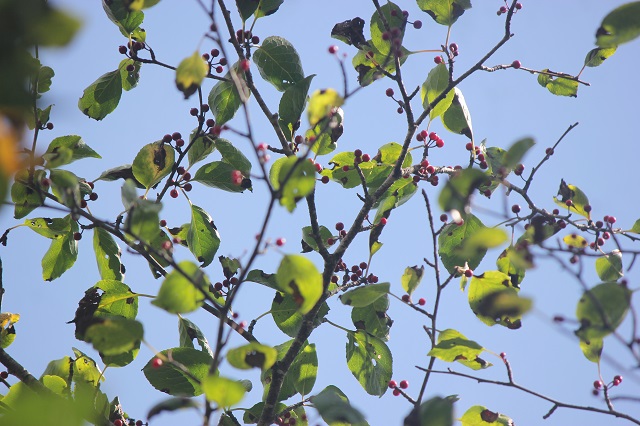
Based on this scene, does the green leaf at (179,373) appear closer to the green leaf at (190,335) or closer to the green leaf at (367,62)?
the green leaf at (190,335)

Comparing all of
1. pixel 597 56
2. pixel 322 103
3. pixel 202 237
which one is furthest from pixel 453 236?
pixel 322 103

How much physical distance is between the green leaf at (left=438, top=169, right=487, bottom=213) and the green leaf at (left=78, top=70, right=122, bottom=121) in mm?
2586

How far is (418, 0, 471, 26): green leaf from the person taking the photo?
120 inches

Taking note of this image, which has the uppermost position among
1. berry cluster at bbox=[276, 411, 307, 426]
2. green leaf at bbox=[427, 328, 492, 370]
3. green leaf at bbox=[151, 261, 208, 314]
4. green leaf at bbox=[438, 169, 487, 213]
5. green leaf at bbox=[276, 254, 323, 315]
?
green leaf at bbox=[438, 169, 487, 213]

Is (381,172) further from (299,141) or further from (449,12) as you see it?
(449,12)

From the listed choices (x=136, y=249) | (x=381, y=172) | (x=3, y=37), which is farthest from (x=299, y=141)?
(x=3, y=37)

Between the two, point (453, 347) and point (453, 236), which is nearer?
point (453, 347)

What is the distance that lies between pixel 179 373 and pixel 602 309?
1994 millimetres

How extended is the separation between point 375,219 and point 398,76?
81cm

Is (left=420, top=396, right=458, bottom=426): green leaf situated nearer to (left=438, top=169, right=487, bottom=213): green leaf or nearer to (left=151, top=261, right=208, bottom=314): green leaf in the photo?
(left=438, top=169, right=487, bottom=213): green leaf

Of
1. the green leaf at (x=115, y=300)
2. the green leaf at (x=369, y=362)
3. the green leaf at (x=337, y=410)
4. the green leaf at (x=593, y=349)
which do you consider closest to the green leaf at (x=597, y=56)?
the green leaf at (x=593, y=349)

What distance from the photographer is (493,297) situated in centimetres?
172

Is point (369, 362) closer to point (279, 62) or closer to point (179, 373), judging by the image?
point (179, 373)

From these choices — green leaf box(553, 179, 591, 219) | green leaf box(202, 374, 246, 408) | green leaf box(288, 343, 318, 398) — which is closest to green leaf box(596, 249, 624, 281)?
green leaf box(553, 179, 591, 219)
